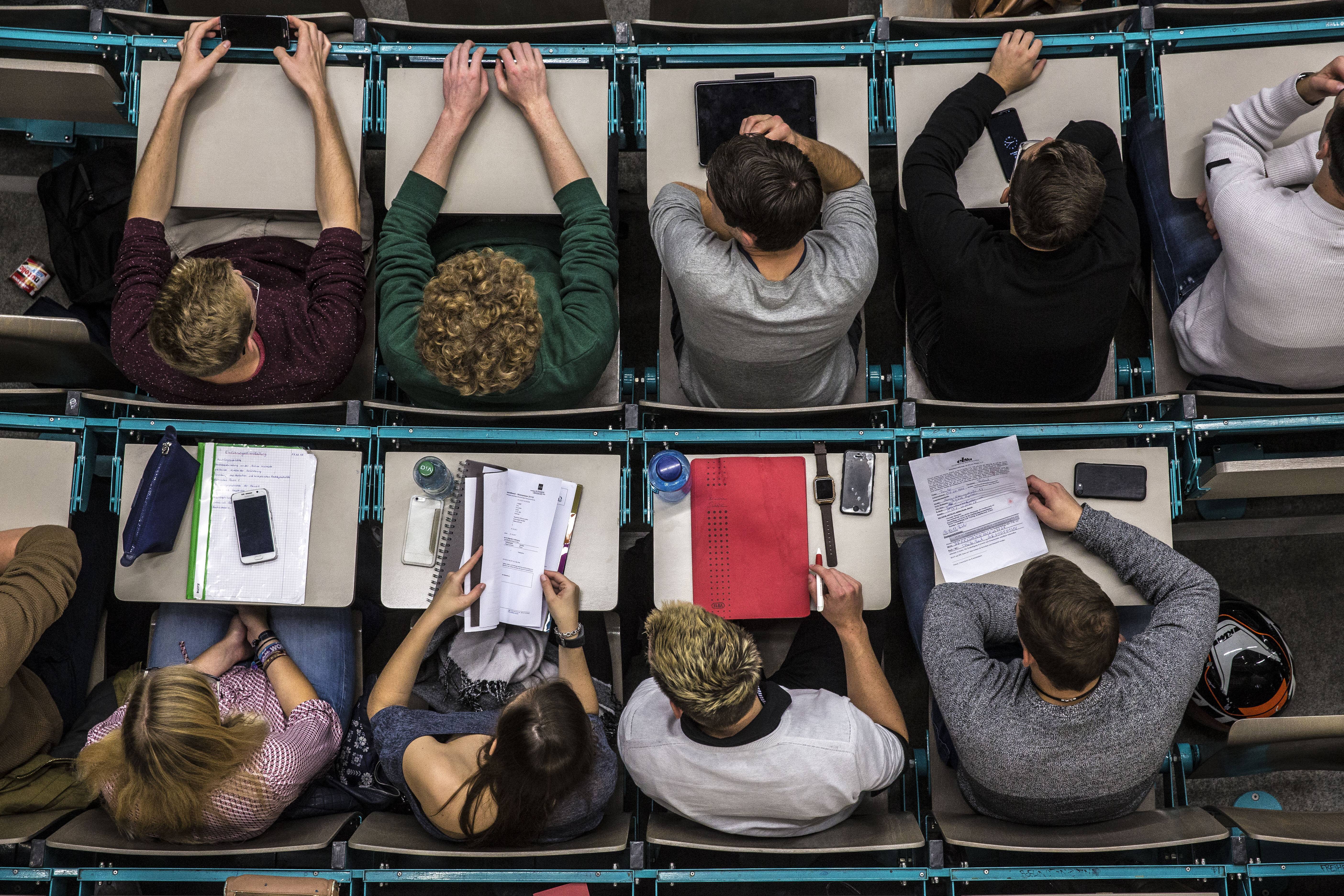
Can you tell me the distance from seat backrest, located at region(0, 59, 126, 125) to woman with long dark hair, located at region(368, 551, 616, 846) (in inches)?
70.3

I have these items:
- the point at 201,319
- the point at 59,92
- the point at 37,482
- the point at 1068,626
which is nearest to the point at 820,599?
the point at 1068,626

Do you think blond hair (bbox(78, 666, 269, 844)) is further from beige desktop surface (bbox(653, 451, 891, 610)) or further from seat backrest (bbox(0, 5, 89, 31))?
seat backrest (bbox(0, 5, 89, 31))

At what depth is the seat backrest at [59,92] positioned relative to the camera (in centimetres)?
248

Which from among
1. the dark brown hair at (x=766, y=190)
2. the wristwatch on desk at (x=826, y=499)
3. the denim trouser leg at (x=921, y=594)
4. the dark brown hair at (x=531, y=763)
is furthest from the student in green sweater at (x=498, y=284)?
the denim trouser leg at (x=921, y=594)

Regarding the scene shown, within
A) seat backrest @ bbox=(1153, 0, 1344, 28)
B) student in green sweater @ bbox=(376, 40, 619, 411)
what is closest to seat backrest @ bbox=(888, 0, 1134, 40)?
seat backrest @ bbox=(1153, 0, 1344, 28)

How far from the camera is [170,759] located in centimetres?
195

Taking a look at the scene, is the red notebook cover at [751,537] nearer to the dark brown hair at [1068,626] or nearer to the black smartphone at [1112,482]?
the dark brown hair at [1068,626]

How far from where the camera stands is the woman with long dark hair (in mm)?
1945

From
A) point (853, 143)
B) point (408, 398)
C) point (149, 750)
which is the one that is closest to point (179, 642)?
point (149, 750)

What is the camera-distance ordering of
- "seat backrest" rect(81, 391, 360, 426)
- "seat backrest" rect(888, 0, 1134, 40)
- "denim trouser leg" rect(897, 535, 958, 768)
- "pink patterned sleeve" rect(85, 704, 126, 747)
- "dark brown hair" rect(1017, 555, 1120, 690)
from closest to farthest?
"dark brown hair" rect(1017, 555, 1120, 690) < "pink patterned sleeve" rect(85, 704, 126, 747) < "seat backrest" rect(81, 391, 360, 426) < "denim trouser leg" rect(897, 535, 958, 768) < "seat backrest" rect(888, 0, 1134, 40)

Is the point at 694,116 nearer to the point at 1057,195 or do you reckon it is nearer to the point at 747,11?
the point at 747,11

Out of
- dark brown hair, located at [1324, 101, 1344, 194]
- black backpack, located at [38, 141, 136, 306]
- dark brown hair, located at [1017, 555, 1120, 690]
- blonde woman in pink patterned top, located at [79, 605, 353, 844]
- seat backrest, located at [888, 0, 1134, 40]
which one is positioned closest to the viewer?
dark brown hair, located at [1017, 555, 1120, 690]

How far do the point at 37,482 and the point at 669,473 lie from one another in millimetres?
1681

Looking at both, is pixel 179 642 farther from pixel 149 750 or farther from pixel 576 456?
pixel 576 456
